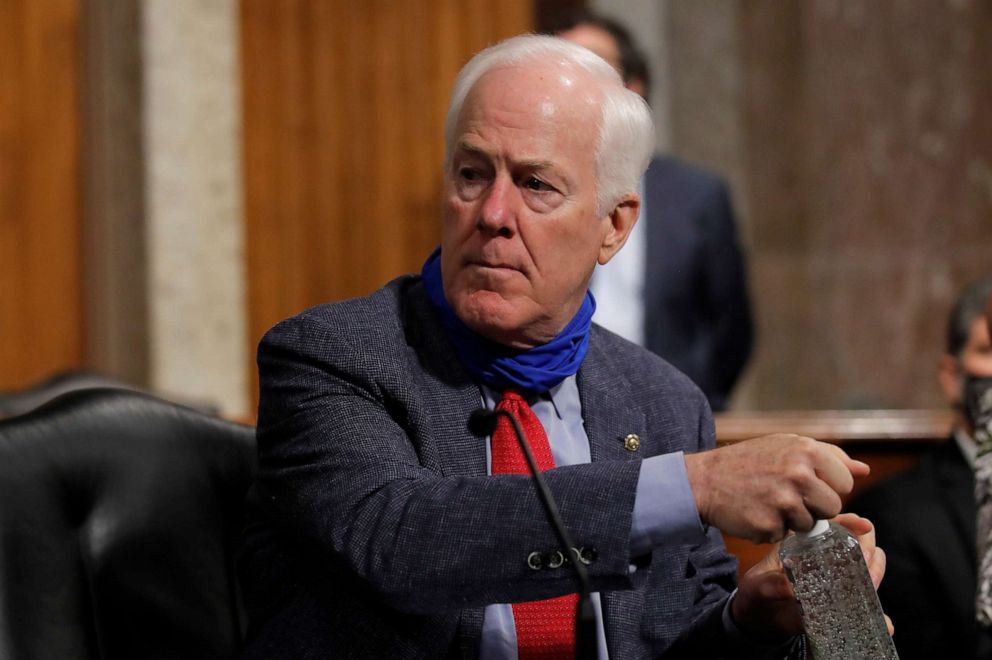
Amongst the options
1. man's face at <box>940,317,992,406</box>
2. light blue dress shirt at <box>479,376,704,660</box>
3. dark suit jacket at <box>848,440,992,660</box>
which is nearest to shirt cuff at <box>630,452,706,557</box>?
light blue dress shirt at <box>479,376,704,660</box>

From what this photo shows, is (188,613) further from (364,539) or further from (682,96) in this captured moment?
(682,96)

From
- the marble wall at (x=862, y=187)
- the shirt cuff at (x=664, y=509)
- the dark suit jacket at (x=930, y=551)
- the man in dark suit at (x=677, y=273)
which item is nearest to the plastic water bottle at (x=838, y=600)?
A: the shirt cuff at (x=664, y=509)

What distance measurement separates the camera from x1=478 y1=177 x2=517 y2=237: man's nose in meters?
1.94

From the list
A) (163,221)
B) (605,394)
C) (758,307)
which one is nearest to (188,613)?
(605,394)

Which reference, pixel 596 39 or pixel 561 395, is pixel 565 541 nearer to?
pixel 561 395

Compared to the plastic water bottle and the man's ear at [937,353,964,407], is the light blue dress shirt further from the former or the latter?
the man's ear at [937,353,964,407]

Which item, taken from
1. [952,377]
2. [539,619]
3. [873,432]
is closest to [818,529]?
[539,619]

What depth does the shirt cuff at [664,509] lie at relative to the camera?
1.58 meters

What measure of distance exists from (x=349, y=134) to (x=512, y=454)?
3335 mm

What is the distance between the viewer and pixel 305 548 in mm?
1865

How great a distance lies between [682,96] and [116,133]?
8.53 feet

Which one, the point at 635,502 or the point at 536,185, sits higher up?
the point at 536,185

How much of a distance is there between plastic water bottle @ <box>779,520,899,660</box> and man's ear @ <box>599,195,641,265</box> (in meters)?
0.65

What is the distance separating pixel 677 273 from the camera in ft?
13.6
